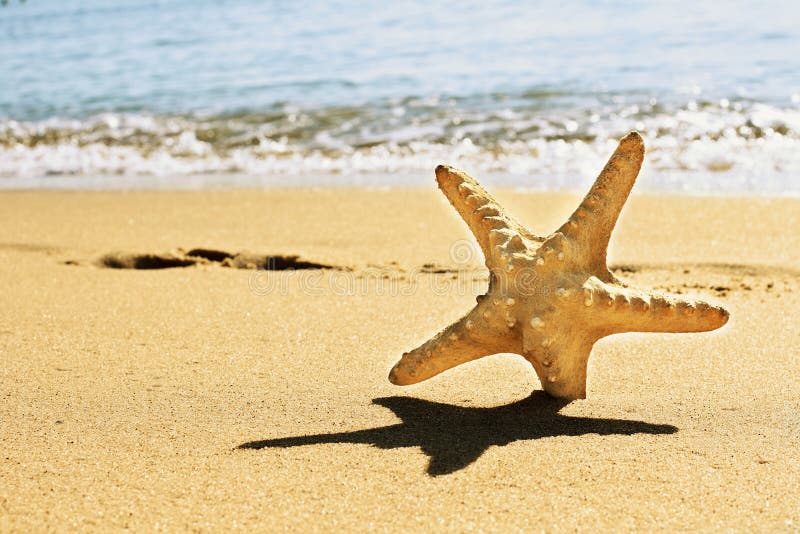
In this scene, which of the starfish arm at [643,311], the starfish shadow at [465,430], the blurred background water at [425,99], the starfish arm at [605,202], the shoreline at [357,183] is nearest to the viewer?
the starfish shadow at [465,430]

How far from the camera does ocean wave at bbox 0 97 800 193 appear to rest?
26.2 ft

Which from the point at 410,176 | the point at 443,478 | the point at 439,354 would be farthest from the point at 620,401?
the point at 410,176

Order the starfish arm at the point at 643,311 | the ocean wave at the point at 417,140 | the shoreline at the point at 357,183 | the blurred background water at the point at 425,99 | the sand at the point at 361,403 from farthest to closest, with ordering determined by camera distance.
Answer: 1. the blurred background water at the point at 425,99
2. the ocean wave at the point at 417,140
3. the shoreline at the point at 357,183
4. the starfish arm at the point at 643,311
5. the sand at the point at 361,403

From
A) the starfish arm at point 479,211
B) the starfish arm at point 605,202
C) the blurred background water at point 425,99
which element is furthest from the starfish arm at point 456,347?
the blurred background water at point 425,99

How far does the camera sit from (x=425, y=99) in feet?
35.4

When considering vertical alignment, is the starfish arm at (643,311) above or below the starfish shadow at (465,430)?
above

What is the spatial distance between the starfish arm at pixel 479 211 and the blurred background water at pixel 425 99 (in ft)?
13.1

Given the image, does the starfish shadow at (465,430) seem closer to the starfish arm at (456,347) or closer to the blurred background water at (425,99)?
the starfish arm at (456,347)

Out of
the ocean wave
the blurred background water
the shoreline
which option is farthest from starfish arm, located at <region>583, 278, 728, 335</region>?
the ocean wave

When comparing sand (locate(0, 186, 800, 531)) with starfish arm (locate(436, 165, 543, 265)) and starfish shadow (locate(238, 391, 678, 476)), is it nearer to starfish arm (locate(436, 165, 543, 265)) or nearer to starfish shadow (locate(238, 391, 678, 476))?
starfish shadow (locate(238, 391, 678, 476))

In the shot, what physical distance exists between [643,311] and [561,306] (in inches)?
10.3

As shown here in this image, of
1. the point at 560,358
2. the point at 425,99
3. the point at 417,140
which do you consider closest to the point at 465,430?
the point at 560,358

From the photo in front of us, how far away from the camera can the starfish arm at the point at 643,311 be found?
9.36 ft

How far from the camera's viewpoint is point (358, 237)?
18.5 feet
